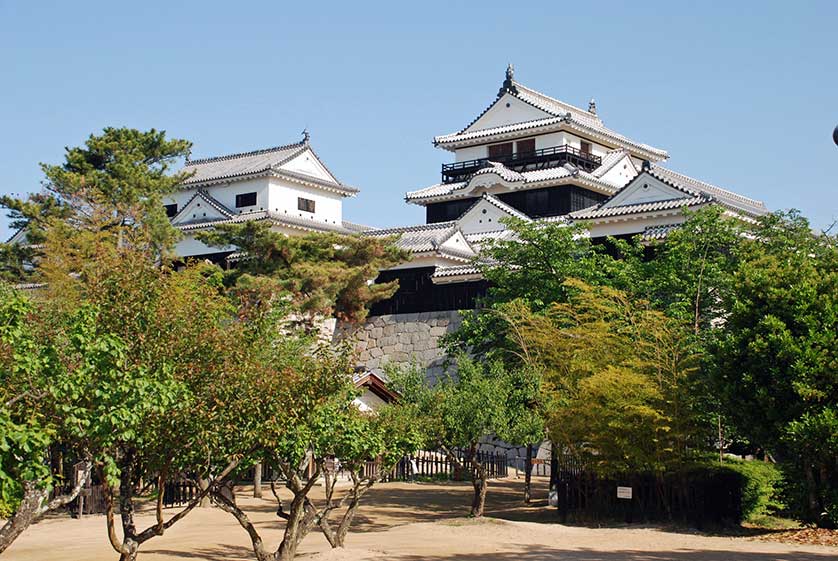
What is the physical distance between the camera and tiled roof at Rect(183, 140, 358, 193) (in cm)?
4994

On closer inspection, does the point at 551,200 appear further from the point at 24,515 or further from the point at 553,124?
the point at 24,515

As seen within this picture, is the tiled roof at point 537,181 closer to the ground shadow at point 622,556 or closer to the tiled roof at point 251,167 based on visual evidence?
the tiled roof at point 251,167

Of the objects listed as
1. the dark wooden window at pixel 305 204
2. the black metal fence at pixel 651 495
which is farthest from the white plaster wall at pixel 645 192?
the dark wooden window at pixel 305 204

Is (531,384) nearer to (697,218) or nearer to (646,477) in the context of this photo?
(646,477)

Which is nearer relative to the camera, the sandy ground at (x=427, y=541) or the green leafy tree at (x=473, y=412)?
the sandy ground at (x=427, y=541)

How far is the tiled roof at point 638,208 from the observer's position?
123ft

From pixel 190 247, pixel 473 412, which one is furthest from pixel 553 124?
pixel 473 412

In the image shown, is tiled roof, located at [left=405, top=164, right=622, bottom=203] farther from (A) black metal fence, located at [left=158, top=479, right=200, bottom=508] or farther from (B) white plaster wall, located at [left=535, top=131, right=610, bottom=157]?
(A) black metal fence, located at [left=158, top=479, right=200, bottom=508]

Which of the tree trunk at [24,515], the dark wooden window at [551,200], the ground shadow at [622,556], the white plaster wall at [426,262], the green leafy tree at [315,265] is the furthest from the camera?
the dark wooden window at [551,200]

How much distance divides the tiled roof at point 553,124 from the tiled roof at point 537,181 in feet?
7.58

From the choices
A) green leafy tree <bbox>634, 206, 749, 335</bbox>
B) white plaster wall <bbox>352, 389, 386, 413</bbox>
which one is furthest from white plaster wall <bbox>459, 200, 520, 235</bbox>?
green leafy tree <bbox>634, 206, 749, 335</bbox>

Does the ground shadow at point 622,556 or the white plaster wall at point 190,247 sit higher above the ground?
the white plaster wall at point 190,247

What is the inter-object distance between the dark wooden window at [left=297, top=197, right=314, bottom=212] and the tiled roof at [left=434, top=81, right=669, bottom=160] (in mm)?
6919

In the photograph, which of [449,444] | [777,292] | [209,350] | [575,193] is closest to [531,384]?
[449,444]
